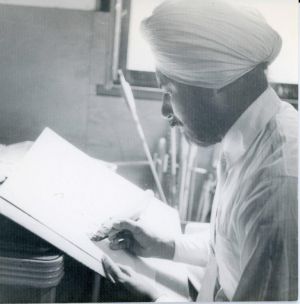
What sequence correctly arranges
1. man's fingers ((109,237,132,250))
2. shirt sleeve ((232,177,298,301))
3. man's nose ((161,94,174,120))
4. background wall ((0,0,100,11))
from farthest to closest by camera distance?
background wall ((0,0,100,11))
man's nose ((161,94,174,120))
man's fingers ((109,237,132,250))
shirt sleeve ((232,177,298,301))

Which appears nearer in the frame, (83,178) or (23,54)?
(83,178)

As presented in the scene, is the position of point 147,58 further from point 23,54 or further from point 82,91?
point 23,54

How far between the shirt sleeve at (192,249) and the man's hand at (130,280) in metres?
0.17

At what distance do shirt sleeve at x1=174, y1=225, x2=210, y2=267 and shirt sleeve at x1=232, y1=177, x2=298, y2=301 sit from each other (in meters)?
0.25

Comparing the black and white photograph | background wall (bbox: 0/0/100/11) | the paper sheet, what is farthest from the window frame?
the paper sheet


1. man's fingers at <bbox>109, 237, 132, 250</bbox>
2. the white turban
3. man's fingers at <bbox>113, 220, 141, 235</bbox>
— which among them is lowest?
man's fingers at <bbox>109, 237, 132, 250</bbox>

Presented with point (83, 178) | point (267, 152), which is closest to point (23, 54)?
point (83, 178)

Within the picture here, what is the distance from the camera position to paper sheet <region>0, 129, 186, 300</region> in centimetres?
94

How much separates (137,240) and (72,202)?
0.20m

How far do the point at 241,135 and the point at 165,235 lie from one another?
13.7 inches

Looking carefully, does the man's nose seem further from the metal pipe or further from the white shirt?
the metal pipe

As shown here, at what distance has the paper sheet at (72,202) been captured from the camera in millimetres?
945

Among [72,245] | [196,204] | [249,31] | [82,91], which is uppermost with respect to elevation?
[249,31]

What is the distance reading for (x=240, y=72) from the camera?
3.61 feet
